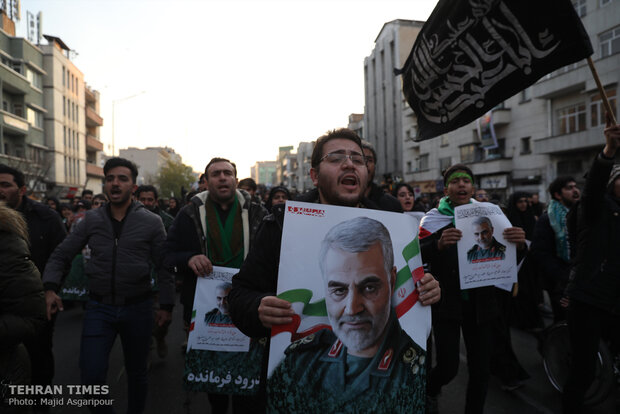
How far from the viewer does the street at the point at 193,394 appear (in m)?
3.88

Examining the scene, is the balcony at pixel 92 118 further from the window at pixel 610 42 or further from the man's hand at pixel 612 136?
the man's hand at pixel 612 136

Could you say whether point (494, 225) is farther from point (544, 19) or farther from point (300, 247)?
point (300, 247)

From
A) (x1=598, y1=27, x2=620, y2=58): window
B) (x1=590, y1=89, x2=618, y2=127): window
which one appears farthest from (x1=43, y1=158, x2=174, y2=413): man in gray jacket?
(x1=590, y1=89, x2=618, y2=127): window

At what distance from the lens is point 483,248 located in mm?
3371

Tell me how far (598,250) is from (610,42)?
25.7 meters

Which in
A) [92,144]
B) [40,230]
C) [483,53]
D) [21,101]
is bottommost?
[40,230]

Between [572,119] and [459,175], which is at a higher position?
[572,119]

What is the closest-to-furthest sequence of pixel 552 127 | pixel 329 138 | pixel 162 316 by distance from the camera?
pixel 329 138 < pixel 162 316 < pixel 552 127

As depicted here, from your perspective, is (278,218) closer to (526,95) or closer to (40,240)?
(40,240)

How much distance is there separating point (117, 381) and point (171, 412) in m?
1.21

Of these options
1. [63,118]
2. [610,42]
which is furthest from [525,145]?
[63,118]

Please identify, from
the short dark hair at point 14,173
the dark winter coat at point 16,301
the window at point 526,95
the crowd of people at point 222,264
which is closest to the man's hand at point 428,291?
the crowd of people at point 222,264

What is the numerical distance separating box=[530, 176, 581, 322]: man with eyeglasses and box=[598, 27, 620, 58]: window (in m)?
22.8

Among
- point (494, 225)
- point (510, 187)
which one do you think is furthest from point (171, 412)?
point (510, 187)
